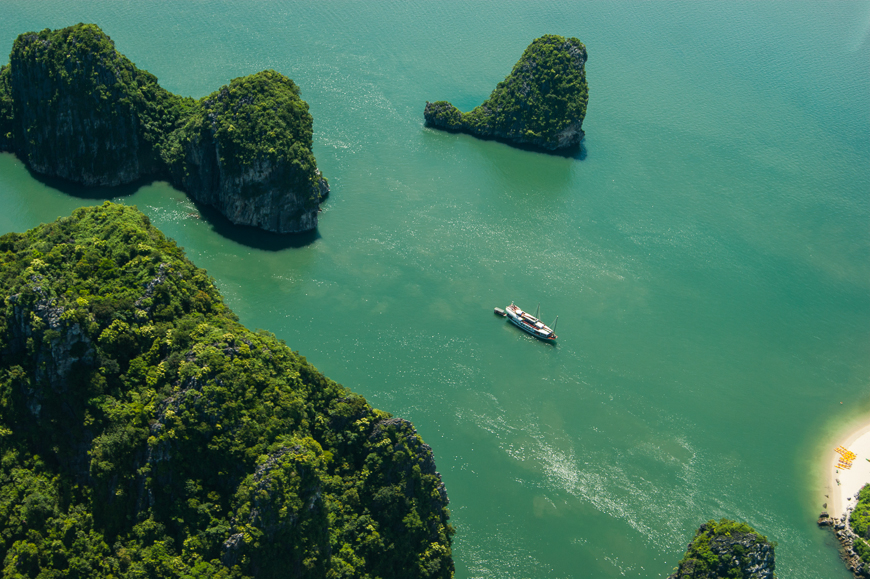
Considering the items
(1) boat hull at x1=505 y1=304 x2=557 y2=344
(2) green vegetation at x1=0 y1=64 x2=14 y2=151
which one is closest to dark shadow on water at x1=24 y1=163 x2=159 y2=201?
(2) green vegetation at x1=0 y1=64 x2=14 y2=151

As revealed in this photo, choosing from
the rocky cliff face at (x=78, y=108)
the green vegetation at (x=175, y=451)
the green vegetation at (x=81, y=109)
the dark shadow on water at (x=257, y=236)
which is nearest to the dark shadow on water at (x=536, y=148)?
the dark shadow on water at (x=257, y=236)

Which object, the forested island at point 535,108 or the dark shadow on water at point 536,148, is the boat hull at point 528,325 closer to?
the dark shadow on water at point 536,148

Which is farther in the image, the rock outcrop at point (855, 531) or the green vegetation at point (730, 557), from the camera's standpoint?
the rock outcrop at point (855, 531)

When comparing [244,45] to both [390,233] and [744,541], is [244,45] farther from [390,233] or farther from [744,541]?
[744,541]

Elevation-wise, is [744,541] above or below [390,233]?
below

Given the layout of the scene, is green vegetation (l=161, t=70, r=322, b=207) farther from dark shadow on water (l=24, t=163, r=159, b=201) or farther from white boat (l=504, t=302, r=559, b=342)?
white boat (l=504, t=302, r=559, b=342)

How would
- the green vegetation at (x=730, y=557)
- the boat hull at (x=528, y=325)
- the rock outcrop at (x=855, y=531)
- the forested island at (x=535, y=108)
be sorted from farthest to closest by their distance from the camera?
the forested island at (x=535, y=108) < the boat hull at (x=528, y=325) < the rock outcrop at (x=855, y=531) < the green vegetation at (x=730, y=557)

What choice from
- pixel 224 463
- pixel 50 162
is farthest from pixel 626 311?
pixel 50 162

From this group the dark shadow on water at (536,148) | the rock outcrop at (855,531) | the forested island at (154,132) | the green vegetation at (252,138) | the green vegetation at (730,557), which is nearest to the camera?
the green vegetation at (730,557)
